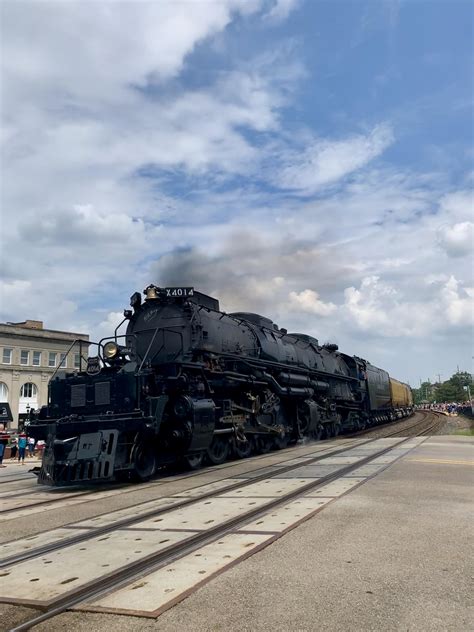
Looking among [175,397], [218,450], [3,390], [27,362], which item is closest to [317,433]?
[218,450]

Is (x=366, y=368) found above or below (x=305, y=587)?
above

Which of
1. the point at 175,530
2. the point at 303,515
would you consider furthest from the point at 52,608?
the point at 303,515

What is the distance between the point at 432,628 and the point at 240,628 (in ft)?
4.00

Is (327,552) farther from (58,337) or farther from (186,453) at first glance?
(58,337)

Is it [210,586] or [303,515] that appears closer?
[210,586]

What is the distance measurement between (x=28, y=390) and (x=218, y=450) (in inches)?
1622

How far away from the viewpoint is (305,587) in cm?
425

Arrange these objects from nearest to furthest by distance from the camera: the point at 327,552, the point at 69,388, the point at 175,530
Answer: the point at 327,552, the point at 175,530, the point at 69,388

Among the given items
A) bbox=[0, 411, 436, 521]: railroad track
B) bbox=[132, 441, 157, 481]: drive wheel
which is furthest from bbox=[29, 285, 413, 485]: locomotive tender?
bbox=[0, 411, 436, 521]: railroad track

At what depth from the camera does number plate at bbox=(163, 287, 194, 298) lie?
13.4m

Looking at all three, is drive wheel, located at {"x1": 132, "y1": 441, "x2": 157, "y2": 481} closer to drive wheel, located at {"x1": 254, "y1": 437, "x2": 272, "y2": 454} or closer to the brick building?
drive wheel, located at {"x1": 254, "y1": 437, "x2": 272, "y2": 454}

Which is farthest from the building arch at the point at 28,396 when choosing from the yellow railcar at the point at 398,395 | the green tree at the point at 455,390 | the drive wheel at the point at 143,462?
the green tree at the point at 455,390

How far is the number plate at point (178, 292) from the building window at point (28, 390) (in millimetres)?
41543

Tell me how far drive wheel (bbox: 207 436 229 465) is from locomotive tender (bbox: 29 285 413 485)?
0.03 metres
